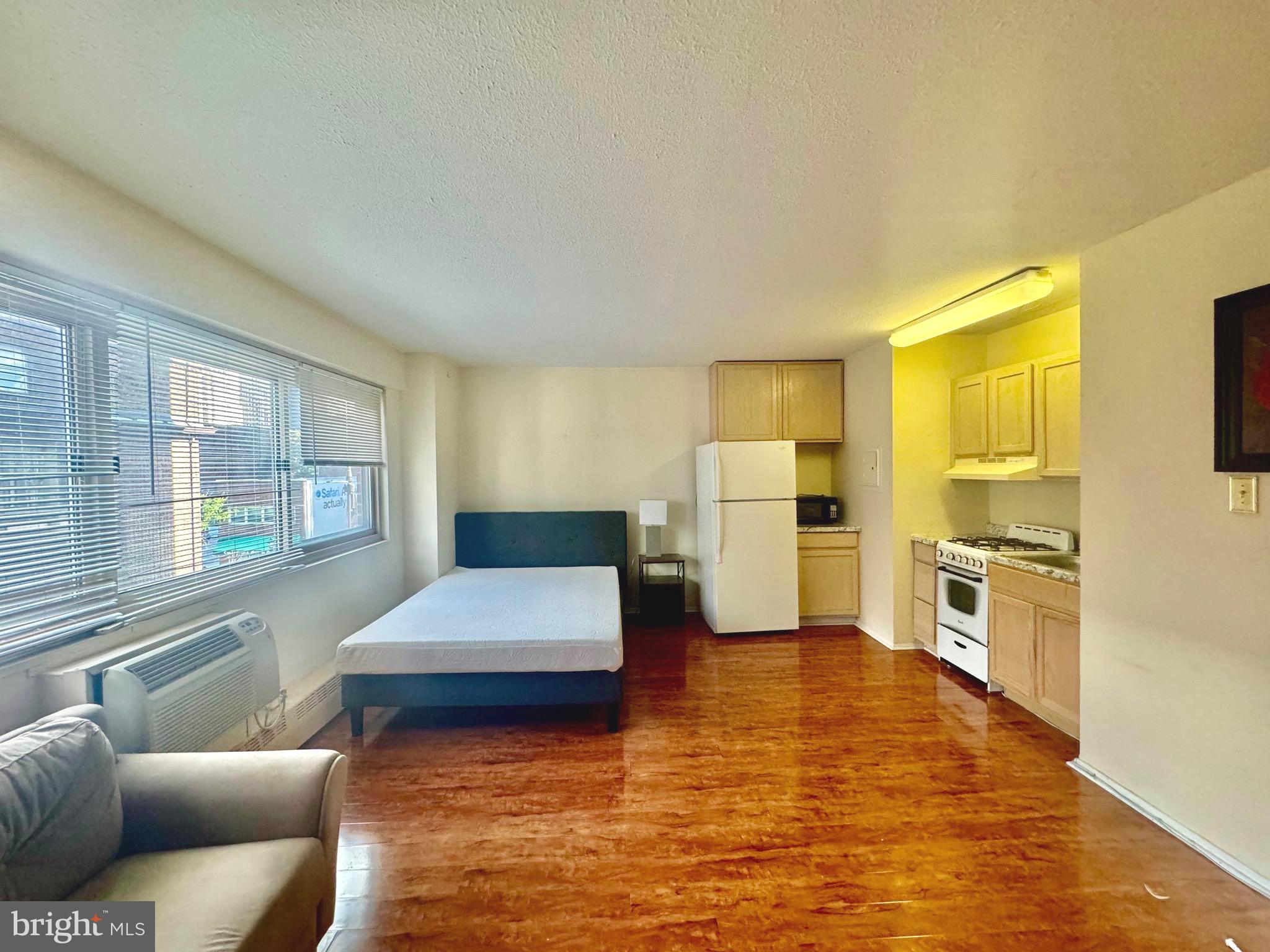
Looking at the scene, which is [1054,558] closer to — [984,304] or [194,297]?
[984,304]

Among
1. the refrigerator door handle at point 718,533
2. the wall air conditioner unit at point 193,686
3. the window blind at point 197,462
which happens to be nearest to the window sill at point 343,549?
the window blind at point 197,462

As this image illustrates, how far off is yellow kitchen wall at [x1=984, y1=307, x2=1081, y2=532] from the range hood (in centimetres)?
26

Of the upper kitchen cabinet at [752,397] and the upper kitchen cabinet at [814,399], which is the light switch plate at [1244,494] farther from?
the upper kitchen cabinet at [752,397]

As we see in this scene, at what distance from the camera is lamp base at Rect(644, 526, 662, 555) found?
14.4 ft

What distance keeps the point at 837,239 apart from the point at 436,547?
3603 mm

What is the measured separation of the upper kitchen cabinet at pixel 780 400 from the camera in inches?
167

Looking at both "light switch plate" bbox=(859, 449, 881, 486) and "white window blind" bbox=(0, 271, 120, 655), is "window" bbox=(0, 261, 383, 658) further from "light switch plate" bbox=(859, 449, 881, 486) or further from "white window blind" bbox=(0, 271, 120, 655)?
"light switch plate" bbox=(859, 449, 881, 486)

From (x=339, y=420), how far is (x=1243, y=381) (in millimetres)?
4339

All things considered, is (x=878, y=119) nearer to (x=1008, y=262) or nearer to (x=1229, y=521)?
(x=1008, y=262)

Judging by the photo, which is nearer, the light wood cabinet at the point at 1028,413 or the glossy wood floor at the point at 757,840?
the glossy wood floor at the point at 757,840

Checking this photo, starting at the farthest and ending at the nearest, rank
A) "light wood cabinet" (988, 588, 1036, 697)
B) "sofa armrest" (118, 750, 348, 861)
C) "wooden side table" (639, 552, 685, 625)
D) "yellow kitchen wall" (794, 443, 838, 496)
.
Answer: "yellow kitchen wall" (794, 443, 838, 496), "wooden side table" (639, 552, 685, 625), "light wood cabinet" (988, 588, 1036, 697), "sofa armrest" (118, 750, 348, 861)

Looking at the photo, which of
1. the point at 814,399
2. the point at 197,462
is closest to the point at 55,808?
the point at 197,462

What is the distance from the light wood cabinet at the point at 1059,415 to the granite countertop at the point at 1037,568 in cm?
55

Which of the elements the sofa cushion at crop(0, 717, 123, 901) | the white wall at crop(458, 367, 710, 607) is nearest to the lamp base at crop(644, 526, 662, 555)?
the white wall at crop(458, 367, 710, 607)
